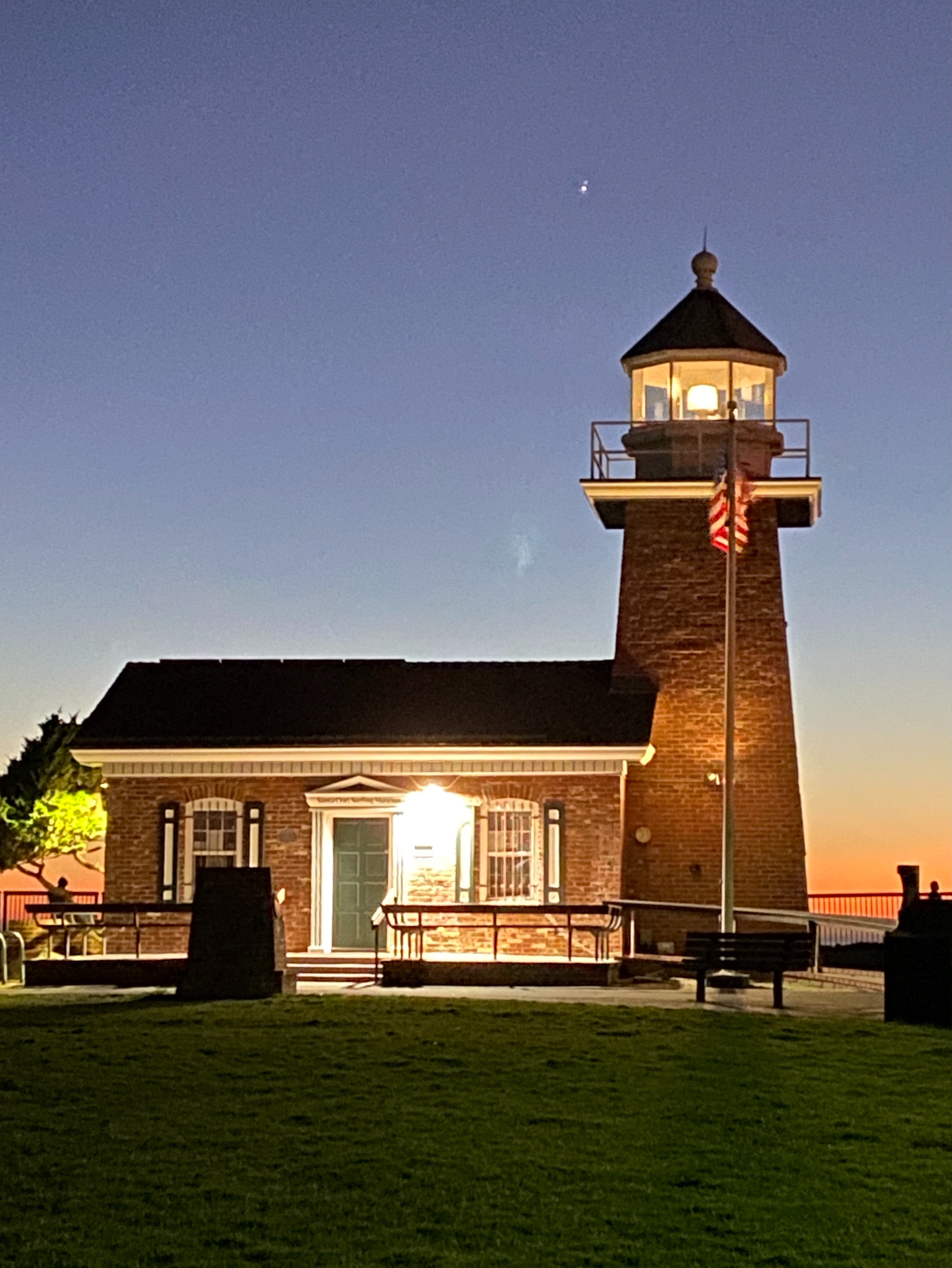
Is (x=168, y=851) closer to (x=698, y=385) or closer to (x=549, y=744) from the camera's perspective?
(x=549, y=744)

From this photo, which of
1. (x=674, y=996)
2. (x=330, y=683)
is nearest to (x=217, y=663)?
(x=330, y=683)

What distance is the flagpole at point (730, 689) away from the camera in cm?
2412

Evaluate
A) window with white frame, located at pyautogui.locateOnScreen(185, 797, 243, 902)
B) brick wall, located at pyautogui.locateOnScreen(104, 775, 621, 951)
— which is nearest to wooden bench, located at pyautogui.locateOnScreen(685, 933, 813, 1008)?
brick wall, located at pyautogui.locateOnScreen(104, 775, 621, 951)

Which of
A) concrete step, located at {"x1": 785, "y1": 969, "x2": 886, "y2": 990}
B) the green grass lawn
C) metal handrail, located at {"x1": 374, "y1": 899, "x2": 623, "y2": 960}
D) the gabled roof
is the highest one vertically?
the gabled roof

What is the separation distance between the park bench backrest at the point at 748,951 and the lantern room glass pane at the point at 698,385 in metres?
11.1

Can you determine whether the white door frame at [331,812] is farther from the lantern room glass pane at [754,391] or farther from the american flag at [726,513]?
the lantern room glass pane at [754,391]

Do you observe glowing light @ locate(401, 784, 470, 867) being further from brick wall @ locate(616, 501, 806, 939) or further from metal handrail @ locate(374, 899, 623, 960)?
brick wall @ locate(616, 501, 806, 939)

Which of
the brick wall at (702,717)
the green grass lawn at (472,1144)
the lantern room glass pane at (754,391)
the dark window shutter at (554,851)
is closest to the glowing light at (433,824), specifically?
the dark window shutter at (554,851)

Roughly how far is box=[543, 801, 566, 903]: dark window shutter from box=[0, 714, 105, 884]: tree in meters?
11.5

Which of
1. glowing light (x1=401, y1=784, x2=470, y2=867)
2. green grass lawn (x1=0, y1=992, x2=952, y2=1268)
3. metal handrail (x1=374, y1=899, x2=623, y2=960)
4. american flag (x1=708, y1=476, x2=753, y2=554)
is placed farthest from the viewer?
glowing light (x1=401, y1=784, x2=470, y2=867)

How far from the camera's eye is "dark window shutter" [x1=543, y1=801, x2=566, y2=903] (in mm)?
28172

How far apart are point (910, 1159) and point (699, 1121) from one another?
Result: 1.59m

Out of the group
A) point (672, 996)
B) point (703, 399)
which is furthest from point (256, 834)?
point (703, 399)

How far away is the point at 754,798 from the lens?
29.9 metres
